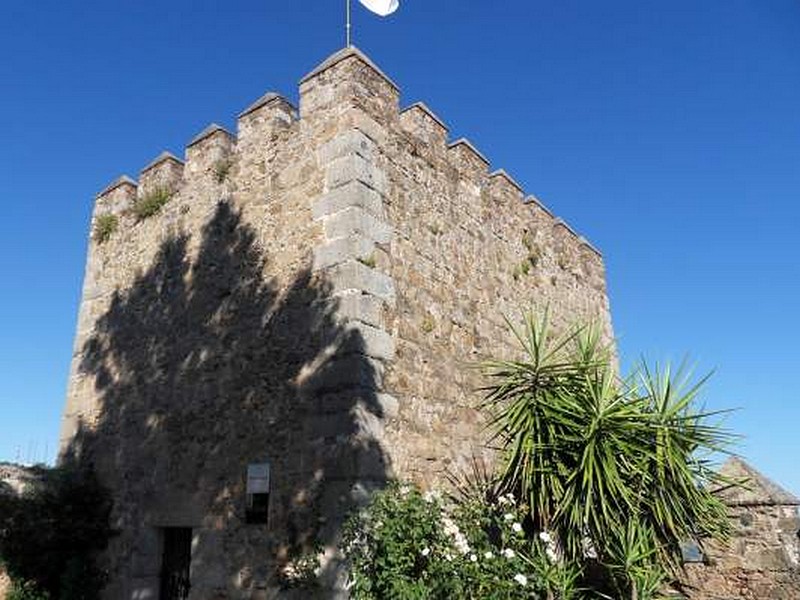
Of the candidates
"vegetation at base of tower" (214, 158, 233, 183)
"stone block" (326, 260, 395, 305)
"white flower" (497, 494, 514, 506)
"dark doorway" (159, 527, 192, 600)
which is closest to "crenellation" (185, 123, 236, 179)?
"vegetation at base of tower" (214, 158, 233, 183)

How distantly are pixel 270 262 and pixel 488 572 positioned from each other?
4.04 m

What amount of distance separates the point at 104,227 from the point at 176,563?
5.23m

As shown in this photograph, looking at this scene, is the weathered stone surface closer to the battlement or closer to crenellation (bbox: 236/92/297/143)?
the battlement

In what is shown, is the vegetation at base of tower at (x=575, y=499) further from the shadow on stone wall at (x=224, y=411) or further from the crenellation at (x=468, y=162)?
the crenellation at (x=468, y=162)

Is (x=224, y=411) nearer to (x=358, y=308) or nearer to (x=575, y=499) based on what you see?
(x=358, y=308)

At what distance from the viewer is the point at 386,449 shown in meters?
6.39

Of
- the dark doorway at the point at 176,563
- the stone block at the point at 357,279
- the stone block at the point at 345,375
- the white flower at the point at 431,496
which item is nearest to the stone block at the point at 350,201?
the stone block at the point at 357,279

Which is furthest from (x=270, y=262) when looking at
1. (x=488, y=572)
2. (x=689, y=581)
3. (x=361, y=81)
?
(x=689, y=581)

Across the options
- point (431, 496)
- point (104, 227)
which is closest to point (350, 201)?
point (431, 496)

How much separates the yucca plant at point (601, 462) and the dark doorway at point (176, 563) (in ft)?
12.2

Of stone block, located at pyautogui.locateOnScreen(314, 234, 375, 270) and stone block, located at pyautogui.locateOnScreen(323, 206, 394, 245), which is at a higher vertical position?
stone block, located at pyautogui.locateOnScreen(323, 206, 394, 245)

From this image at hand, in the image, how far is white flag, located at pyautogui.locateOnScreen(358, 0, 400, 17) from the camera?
26.0 feet

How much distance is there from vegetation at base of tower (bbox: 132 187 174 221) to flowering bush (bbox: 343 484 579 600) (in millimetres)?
5451

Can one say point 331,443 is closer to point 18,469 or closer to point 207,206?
point 207,206
